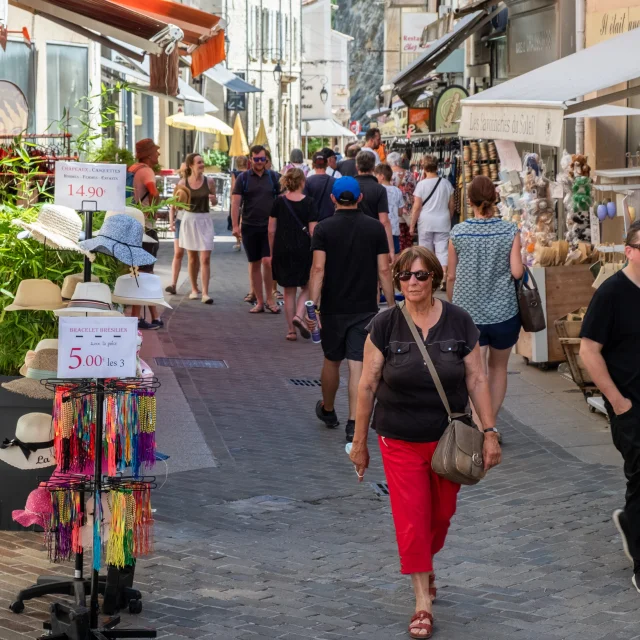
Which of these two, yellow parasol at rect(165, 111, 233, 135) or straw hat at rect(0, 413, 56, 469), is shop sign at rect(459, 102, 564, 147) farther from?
yellow parasol at rect(165, 111, 233, 135)

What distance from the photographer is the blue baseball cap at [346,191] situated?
897 cm

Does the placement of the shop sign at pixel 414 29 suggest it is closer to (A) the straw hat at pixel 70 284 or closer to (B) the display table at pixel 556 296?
(B) the display table at pixel 556 296

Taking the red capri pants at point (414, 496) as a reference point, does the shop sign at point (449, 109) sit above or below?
above

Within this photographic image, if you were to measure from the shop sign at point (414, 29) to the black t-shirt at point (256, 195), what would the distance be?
18.6 meters

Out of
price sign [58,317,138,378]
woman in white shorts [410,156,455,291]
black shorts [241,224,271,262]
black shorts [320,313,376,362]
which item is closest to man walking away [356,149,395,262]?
black shorts [241,224,271,262]

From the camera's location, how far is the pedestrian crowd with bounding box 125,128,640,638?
538 centimetres

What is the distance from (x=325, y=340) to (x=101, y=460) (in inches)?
162

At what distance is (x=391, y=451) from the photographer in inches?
215

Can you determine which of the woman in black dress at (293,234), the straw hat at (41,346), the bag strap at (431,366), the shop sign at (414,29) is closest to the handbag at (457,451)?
the bag strap at (431,366)

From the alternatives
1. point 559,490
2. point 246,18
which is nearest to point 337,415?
point 559,490

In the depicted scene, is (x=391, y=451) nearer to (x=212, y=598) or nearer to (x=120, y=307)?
(x=212, y=598)

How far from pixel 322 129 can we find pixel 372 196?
58426mm

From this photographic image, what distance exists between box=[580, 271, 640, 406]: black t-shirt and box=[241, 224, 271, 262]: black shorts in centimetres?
980

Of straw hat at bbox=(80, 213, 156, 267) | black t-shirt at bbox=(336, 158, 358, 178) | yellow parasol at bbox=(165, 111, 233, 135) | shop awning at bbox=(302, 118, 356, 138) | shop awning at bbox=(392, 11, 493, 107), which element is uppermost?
shop awning at bbox=(302, 118, 356, 138)
